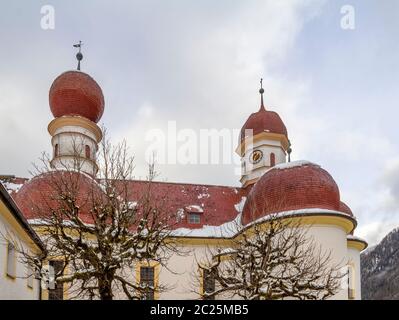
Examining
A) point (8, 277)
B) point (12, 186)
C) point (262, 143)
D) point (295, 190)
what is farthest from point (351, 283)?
point (12, 186)

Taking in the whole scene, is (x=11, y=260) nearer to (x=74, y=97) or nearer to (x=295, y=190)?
(x=295, y=190)

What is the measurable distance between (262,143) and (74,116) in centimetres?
1372

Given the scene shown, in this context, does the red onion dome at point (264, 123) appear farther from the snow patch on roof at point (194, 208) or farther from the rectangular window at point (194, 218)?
the rectangular window at point (194, 218)

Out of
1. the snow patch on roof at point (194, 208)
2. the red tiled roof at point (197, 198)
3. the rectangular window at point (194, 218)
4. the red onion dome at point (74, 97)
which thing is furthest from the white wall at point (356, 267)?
the red onion dome at point (74, 97)

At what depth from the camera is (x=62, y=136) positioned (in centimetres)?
3375

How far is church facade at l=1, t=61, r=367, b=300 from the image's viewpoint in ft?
82.3

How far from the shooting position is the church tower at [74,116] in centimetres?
3347

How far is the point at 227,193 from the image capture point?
34375mm

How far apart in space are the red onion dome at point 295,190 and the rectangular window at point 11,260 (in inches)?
449

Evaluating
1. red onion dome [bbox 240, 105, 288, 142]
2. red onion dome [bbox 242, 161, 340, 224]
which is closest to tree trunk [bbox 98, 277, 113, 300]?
red onion dome [bbox 242, 161, 340, 224]

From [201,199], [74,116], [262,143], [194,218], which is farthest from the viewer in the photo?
[262,143]

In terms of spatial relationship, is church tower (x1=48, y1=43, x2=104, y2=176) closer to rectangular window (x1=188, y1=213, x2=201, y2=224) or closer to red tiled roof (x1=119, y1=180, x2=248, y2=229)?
red tiled roof (x1=119, y1=180, x2=248, y2=229)
